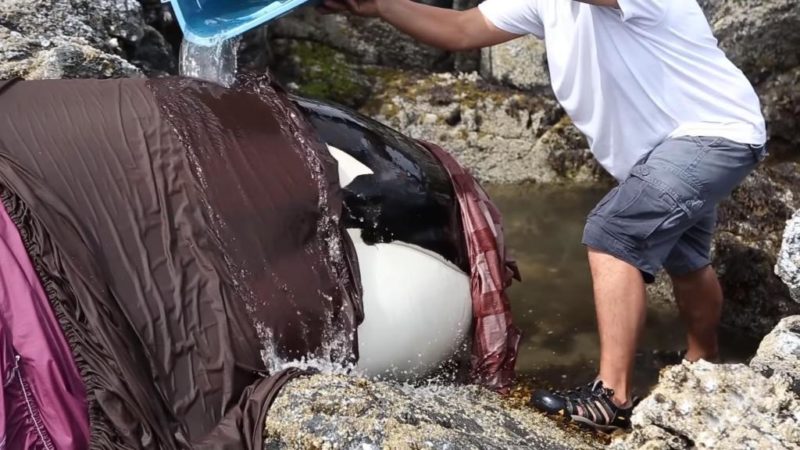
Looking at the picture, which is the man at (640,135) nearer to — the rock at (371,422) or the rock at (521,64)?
the rock at (371,422)

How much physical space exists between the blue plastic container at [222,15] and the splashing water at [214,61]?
0.03 meters

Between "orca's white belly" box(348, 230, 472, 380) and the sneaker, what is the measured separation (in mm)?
376

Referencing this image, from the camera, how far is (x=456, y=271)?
10.7 ft

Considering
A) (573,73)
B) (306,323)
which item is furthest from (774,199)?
(306,323)

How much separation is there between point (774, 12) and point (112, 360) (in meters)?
3.92

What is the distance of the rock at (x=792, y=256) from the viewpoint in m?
2.57

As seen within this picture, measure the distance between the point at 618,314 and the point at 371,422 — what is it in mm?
985

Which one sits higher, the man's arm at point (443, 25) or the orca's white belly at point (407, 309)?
the man's arm at point (443, 25)

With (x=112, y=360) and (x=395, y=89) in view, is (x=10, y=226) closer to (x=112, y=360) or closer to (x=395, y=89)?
(x=112, y=360)

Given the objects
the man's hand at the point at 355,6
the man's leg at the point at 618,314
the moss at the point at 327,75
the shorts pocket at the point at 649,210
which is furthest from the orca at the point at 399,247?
the moss at the point at 327,75

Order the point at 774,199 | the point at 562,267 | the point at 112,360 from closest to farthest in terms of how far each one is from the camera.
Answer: the point at 112,360, the point at 774,199, the point at 562,267

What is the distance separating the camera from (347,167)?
310 centimetres

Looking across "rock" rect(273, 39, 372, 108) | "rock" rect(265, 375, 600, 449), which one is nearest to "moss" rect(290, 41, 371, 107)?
"rock" rect(273, 39, 372, 108)

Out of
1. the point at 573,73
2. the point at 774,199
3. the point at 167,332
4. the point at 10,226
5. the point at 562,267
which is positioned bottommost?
the point at 562,267
